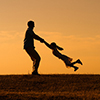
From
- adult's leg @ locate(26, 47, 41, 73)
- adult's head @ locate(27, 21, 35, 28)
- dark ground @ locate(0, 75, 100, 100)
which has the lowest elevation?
dark ground @ locate(0, 75, 100, 100)

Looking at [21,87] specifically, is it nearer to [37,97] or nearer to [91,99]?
[37,97]

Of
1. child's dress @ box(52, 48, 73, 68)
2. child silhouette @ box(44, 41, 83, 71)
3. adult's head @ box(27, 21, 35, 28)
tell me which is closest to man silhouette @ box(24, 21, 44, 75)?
adult's head @ box(27, 21, 35, 28)

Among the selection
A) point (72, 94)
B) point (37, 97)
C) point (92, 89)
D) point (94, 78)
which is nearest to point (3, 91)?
point (37, 97)

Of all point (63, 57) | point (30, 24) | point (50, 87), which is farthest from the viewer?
point (30, 24)

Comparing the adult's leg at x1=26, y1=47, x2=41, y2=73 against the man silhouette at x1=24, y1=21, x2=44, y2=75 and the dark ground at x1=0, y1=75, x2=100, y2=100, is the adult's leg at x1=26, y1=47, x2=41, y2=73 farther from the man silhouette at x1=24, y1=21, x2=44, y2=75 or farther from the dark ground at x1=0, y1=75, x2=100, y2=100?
the dark ground at x1=0, y1=75, x2=100, y2=100

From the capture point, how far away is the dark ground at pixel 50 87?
1061 cm

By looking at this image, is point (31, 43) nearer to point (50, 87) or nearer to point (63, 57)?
point (63, 57)

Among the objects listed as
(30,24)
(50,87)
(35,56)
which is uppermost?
(30,24)

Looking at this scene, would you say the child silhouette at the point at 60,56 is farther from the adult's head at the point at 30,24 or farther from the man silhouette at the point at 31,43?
the adult's head at the point at 30,24

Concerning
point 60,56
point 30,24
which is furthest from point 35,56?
point 30,24

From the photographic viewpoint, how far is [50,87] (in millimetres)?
12500

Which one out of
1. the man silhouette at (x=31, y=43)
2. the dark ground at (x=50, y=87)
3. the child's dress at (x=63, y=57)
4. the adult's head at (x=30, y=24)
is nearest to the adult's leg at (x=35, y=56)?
the man silhouette at (x=31, y=43)

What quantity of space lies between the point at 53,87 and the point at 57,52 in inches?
96.3

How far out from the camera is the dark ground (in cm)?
1061
